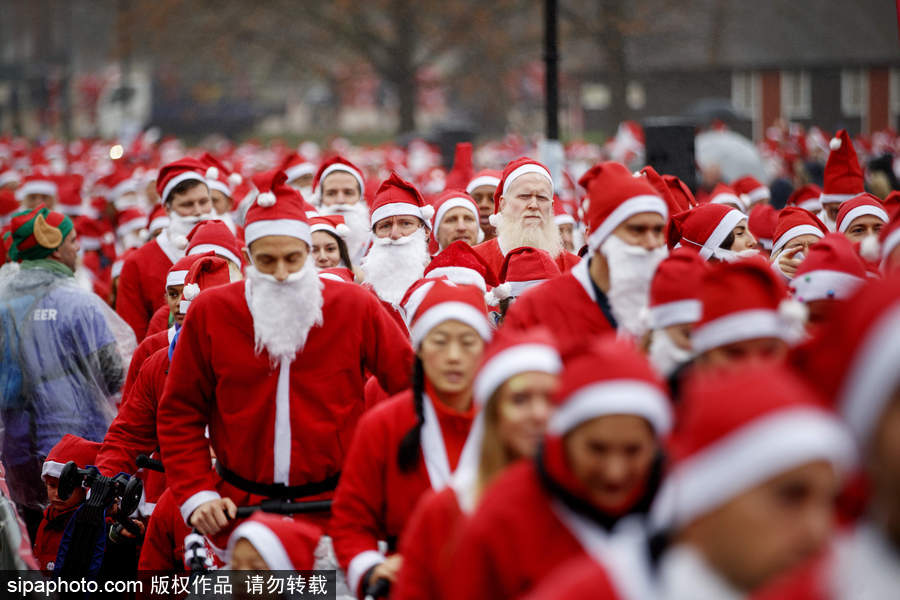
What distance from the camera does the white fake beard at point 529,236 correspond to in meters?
8.28

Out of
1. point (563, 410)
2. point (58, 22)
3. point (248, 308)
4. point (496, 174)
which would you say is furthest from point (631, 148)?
point (58, 22)

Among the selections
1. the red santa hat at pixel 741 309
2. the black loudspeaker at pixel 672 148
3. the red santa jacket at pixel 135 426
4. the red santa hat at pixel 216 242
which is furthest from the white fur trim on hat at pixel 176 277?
the black loudspeaker at pixel 672 148

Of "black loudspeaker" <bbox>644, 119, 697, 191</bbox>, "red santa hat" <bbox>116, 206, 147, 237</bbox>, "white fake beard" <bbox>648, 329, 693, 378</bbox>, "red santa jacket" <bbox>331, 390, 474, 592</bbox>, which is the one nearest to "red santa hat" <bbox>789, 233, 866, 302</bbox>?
"white fake beard" <bbox>648, 329, 693, 378</bbox>

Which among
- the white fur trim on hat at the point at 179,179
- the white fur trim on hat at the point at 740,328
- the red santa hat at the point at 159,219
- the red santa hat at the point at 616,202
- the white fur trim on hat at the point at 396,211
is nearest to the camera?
the white fur trim on hat at the point at 740,328

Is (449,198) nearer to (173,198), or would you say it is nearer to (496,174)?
(496,174)

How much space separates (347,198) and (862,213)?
4.32 metres

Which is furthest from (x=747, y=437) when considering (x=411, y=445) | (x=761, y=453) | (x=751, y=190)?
(x=751, y=190)

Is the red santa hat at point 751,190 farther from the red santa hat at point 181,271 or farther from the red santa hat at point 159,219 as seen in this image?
the red santa hat at point 181,271

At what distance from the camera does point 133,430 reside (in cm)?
681

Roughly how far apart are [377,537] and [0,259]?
6.89 meters

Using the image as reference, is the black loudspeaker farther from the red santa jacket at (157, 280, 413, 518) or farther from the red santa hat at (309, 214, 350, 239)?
the red santa jacket at (157, 280, 413, 518)

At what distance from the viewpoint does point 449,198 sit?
893 cm

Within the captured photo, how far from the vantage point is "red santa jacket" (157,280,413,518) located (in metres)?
5.63

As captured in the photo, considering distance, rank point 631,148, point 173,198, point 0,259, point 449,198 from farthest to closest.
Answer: point 631,148 < point 0,259 < point 173,198 < point 449,198
